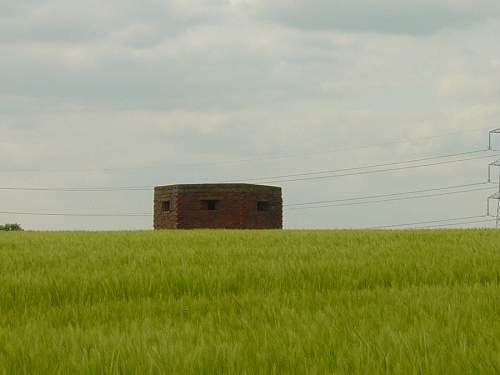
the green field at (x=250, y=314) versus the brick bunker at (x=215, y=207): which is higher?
the brick bunker at (x=215, y=207)

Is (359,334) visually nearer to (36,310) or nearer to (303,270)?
(36,310)

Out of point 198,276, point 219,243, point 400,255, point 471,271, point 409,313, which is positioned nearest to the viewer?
point 409,313

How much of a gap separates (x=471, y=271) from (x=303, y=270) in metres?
2.07

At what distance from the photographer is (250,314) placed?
4582mm

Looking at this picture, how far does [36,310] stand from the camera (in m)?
5.37

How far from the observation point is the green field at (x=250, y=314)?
3.03 meters

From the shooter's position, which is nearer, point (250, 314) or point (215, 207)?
point (250, 314)

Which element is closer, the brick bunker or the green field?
the green field

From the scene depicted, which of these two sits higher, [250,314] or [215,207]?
[215,207]

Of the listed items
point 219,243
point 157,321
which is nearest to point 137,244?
point 219,243

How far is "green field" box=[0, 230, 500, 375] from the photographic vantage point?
3029mm

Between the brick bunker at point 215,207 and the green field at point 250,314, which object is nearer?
the green field at point 250,314

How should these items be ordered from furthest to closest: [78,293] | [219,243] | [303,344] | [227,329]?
[219,243] → [78,293] → [227,329] → [303,344]

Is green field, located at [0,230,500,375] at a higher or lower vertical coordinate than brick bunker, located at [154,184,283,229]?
lower
